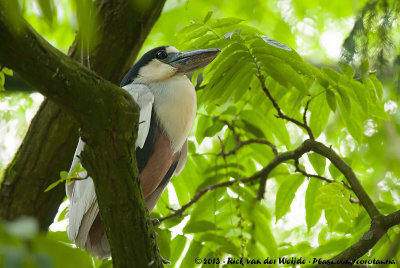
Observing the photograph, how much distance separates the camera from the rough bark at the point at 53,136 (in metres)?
3.48

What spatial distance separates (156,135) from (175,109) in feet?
0.69

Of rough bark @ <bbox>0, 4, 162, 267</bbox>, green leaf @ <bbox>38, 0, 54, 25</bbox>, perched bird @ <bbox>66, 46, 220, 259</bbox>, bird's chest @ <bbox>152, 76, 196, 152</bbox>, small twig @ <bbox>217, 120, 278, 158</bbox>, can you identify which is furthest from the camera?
small twig @ <bbox>217, 120, 278, 158</bbox>

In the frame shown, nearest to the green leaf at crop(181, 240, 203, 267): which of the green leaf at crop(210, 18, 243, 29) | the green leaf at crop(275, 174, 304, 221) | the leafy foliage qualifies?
the leafy foliage

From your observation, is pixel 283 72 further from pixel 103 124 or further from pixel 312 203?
pixel 103 124

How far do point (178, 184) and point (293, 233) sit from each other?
1.68 metres

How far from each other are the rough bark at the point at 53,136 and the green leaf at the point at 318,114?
4.26 ft

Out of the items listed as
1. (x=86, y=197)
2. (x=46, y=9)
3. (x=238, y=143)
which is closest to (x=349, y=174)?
(x=238, y=143)

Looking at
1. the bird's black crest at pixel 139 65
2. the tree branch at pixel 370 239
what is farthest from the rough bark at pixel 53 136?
the tree branch at pixel 370 239

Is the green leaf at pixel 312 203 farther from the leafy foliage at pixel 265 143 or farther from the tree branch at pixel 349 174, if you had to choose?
the tree branch at pixel 349 174

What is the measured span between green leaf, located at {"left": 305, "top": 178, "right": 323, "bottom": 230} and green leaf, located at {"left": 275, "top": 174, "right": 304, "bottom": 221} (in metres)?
0.09

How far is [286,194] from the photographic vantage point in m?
3.27

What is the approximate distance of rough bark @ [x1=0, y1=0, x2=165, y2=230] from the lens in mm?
3482

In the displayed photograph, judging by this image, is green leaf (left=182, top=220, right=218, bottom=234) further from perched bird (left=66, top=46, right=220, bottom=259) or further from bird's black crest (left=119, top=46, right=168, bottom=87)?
bird's black crest (left=119, top=46, right=168, bottom=87)

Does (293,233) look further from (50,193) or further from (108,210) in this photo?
(108,210)
